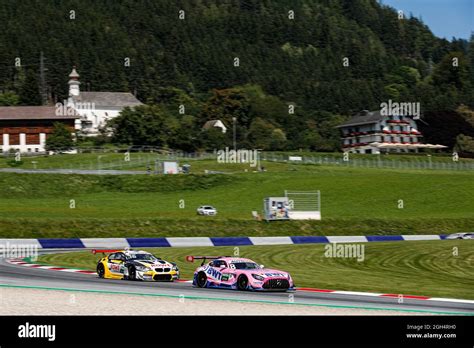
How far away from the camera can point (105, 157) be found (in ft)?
365

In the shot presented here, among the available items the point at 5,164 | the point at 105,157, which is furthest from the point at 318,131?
the point at 5,164

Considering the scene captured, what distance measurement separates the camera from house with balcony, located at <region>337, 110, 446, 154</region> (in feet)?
526

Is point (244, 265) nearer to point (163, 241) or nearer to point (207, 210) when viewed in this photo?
point (163, 241)

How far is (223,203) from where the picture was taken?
74.1 meters

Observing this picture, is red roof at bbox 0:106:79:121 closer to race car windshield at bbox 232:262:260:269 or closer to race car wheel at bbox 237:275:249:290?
race car windshield at bbox 232:262:260:269

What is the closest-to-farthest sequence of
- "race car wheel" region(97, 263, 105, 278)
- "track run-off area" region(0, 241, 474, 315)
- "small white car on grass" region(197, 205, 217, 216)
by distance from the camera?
1. "track run-off area" region(0, 241, 474, 315)
2. "race car wheel" region(97, 263, 105, 278)
3. "small white car on grass" region(197, 205, 217, 216)

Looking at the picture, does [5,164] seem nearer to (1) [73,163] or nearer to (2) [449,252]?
(1) [73,163]

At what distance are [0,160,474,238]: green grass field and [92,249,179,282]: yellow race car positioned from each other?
22637 millimetres

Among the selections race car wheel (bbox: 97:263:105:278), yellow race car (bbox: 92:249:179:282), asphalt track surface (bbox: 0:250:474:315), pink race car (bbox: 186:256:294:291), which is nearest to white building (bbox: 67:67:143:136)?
race car wheel (bbox: 97:263:105:278)

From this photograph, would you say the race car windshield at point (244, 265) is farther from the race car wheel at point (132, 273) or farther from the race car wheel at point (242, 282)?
the race car wheel at point (132, 273)

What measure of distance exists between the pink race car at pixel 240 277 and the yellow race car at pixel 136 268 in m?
1.85
